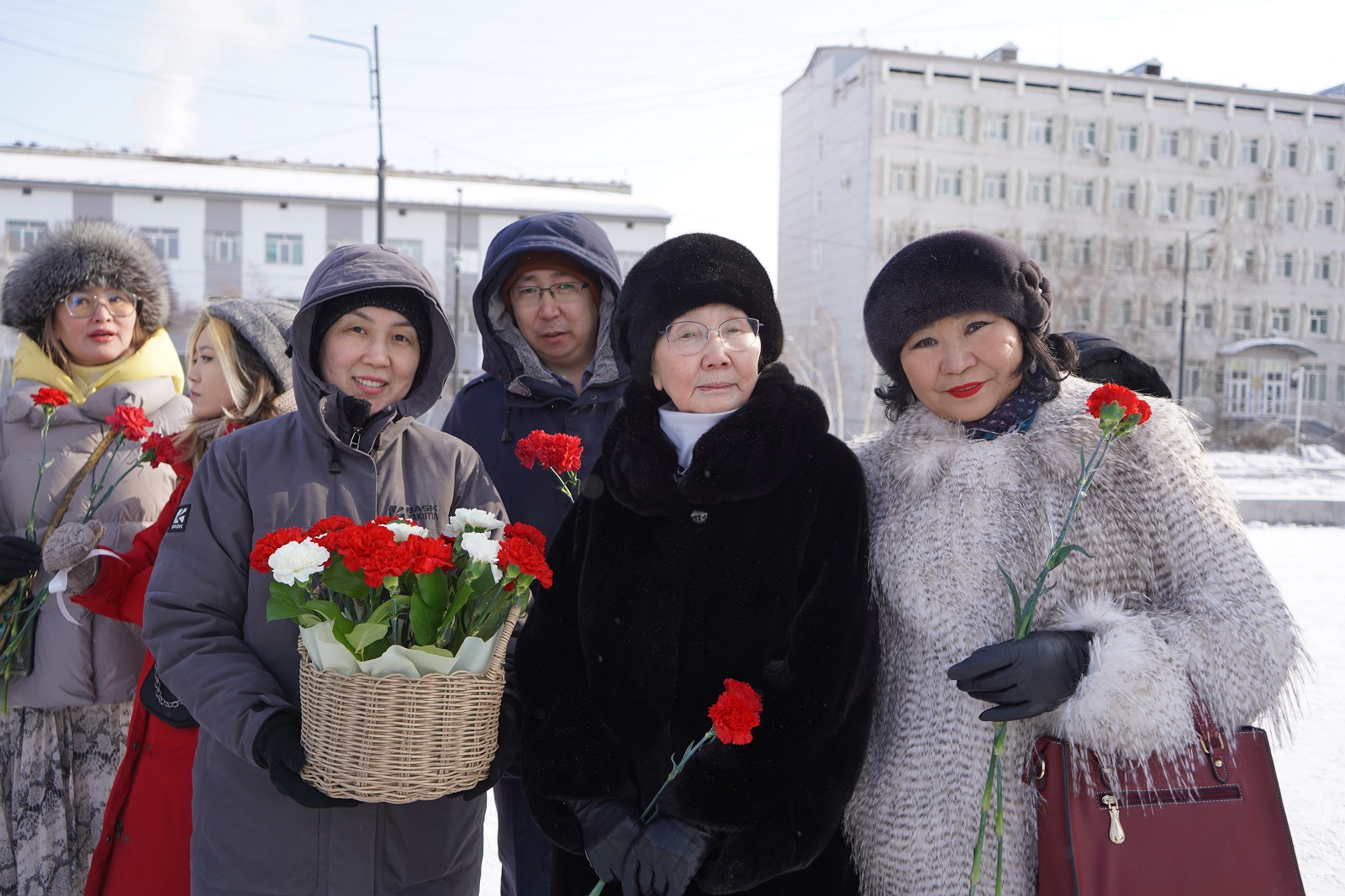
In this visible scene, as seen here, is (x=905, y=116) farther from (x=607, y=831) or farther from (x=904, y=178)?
(x=607, y=831)

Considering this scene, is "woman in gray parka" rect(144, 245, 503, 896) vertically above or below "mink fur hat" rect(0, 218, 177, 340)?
below

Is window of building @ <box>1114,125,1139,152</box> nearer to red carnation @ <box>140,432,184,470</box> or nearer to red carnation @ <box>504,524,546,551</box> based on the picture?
red carnation @ <box>140,432,184,470</box>

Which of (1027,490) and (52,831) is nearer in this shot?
(1027,490)

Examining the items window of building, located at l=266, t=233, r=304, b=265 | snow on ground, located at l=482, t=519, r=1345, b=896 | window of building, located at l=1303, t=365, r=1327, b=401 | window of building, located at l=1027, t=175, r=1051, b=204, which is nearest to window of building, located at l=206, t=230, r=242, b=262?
window of building, located at l=266, t=233, r=304, b=265

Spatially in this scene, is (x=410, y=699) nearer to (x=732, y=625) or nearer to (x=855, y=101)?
(x=732, y=625)

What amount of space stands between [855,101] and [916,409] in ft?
132

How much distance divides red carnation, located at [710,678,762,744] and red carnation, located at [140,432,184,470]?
1955 millimetres

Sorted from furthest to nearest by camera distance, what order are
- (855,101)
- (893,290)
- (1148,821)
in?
1. (855,101)
2. (893,290)
3. (1148,821)

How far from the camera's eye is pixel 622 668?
1.91m

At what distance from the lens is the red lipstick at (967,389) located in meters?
2.04

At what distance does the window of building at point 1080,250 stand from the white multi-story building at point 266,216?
18405 millimetres

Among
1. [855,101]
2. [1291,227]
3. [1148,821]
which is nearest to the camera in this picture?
[1148,821]

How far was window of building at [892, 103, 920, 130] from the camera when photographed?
1506 inches

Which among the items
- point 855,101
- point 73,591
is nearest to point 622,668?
point 73,591
